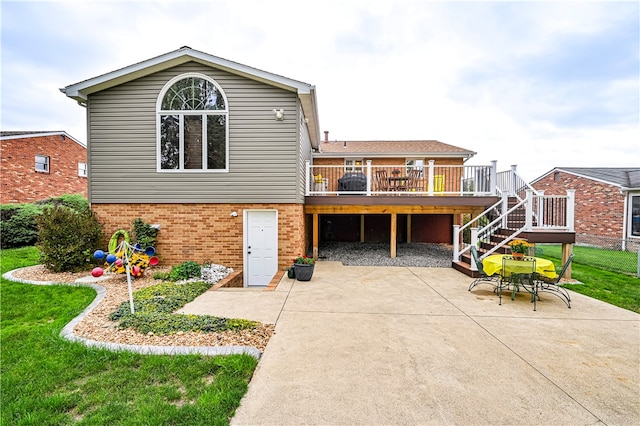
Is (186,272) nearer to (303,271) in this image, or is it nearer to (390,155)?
(303,271)

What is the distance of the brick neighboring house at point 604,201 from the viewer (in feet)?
46.8

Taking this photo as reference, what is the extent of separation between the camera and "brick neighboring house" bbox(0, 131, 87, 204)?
50.8 feet

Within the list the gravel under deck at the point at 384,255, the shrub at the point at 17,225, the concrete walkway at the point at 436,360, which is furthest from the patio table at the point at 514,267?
the shrub at the point at 17,225

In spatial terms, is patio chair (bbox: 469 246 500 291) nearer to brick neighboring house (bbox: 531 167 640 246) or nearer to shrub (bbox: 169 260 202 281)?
shrub (bbox: 169 260 202 281)

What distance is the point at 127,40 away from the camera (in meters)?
11.4

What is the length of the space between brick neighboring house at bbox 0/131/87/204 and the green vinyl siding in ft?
42.1

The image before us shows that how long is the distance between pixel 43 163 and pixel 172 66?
15.8 metres

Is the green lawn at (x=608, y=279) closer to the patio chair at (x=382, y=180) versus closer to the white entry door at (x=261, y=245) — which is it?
the patio chair at (x=382, y=180)

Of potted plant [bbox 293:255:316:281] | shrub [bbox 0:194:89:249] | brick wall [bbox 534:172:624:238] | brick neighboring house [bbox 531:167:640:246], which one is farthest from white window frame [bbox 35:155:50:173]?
brick wall [bbox 534:172:624:238]

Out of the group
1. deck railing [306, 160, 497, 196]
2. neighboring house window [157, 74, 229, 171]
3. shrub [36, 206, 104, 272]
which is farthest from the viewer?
deck railing [306, 160, 497, 196]

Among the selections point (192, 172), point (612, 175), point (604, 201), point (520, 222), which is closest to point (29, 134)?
point (192, 172)

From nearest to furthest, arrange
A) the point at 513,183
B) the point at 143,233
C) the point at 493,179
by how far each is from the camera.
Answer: the point at 143,233 < the point at 513,183 < the point at 493,179

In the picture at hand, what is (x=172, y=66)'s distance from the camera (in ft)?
25.6

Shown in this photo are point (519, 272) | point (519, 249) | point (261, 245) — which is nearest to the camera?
point (519, 272)
